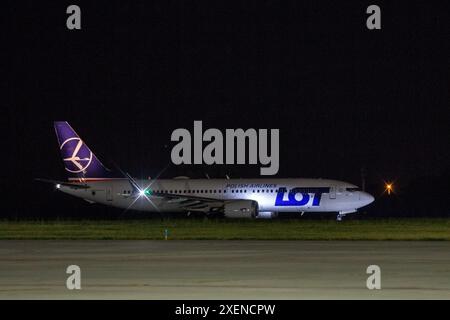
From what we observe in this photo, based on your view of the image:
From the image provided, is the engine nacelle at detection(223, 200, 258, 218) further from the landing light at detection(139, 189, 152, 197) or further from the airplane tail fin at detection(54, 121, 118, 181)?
the airplane tail fin at detection(54, 121, 118, 181)

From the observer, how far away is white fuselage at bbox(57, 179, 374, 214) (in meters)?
70.8

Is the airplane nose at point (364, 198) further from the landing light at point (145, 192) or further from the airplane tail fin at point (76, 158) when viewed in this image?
the airplane tail fin at point (76, 158)

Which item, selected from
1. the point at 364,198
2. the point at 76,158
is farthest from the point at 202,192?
the point at 364,198

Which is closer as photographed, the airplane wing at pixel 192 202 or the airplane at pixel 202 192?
the airplane at pixel 202 192

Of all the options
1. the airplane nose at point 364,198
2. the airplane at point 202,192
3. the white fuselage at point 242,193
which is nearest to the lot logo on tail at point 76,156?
the airplane at point 202,192

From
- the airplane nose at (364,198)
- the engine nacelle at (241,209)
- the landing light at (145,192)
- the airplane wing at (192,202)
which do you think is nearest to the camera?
the engine nacelle at (241,209)

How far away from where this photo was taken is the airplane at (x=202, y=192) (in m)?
70.8

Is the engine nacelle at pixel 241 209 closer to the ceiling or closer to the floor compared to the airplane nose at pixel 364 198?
closer to the floor

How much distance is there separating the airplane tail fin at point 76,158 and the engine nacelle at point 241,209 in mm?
13856

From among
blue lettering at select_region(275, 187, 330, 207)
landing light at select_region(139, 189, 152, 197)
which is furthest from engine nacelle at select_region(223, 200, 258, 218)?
landing light at select_region(139, 189, 152, 197)

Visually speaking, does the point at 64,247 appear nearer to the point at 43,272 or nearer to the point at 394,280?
the point at 43,272

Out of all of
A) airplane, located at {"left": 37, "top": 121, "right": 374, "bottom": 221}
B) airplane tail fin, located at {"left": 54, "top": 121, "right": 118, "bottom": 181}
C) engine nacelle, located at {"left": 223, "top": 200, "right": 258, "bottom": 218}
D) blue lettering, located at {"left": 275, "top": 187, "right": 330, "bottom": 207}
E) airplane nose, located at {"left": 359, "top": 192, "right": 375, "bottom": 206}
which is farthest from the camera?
airplane tail fin, located at {"left": 54, "top": 121, "right": 118, "bottom": 181}
